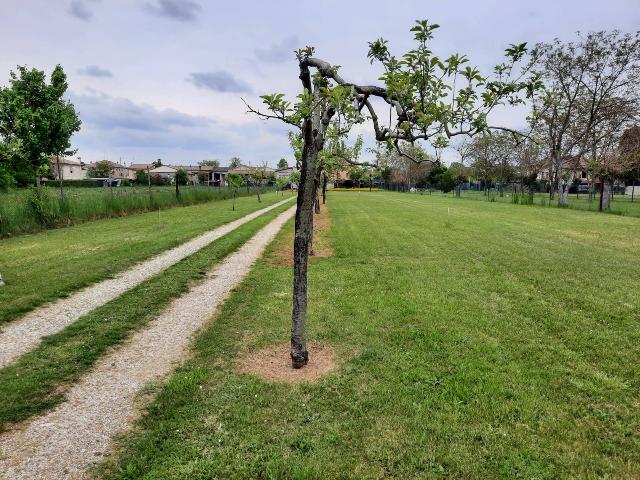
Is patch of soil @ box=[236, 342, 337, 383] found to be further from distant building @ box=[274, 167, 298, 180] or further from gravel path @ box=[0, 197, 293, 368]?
distant building @ box=[274, 167, 298, 180]

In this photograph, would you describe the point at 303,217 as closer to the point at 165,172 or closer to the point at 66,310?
the point at 66,310

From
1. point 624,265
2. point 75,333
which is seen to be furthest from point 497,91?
point 624,265

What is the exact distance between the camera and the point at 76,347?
552 cm

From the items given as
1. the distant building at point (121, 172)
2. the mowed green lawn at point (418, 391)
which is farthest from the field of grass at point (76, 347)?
the distant building at point (121, 172)

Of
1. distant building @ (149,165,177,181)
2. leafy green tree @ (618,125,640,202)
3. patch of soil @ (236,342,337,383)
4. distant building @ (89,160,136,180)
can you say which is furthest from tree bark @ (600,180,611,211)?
distant building @ (89,160,136,180)

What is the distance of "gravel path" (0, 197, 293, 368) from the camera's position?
5629 millimetres

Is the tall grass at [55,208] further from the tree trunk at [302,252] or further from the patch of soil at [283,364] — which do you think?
the tree trunk at [302,252]

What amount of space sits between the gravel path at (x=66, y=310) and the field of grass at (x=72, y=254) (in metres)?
0.29

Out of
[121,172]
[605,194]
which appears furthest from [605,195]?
A: [121,172]

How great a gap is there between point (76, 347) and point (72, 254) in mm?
7246

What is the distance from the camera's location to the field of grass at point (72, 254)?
312 inches

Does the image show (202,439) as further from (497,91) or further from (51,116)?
(51,116)

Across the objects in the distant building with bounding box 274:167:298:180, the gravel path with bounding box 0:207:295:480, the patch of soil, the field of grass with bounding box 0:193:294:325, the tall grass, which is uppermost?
the distant building with bounding box 274:167:298:180

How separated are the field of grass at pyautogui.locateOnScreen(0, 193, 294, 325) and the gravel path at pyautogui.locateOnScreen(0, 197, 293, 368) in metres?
0.29
